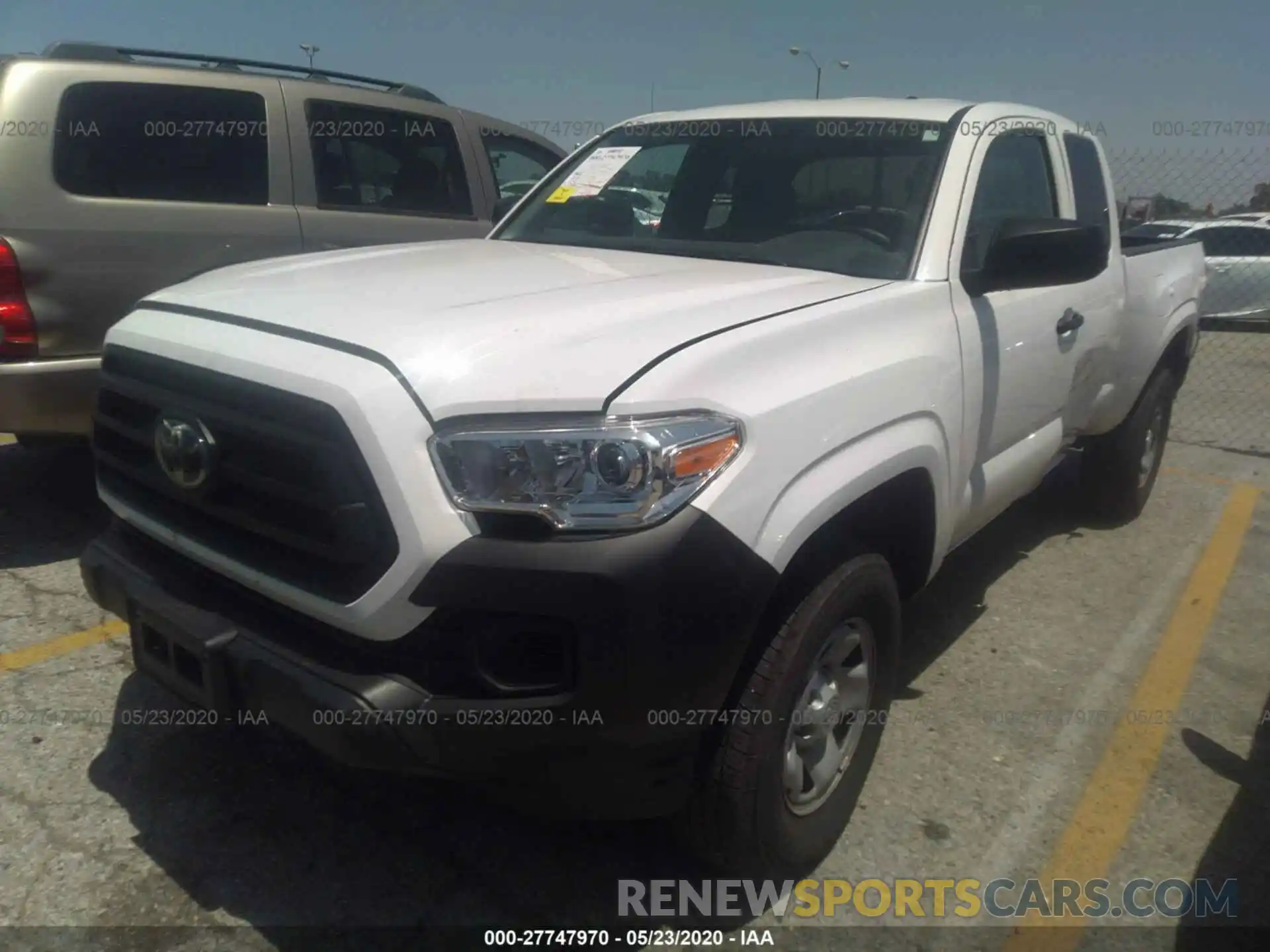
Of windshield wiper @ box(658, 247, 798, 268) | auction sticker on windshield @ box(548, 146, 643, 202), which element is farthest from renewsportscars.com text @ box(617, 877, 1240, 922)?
auction sticker on windshield @ box(548, 146, 643, 202)

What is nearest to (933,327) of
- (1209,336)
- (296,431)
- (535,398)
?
(535,398)

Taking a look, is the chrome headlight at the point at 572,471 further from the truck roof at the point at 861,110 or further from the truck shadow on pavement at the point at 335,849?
the truck roof at the point at 861,110

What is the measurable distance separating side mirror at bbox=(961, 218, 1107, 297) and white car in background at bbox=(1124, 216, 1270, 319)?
11.9 m

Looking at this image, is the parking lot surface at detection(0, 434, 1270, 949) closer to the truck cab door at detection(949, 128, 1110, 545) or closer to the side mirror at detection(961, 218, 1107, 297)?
the truck cab door at detection(949, 128, 1110, 545)

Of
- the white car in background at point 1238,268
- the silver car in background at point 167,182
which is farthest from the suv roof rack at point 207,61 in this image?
the white car in background at point 1238,268

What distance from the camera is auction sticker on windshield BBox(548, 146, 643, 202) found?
12.2 ft

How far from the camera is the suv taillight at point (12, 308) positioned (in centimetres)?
377

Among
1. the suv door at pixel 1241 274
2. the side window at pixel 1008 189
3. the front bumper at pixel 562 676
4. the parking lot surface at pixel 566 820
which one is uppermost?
the side window at pixel 1008 189

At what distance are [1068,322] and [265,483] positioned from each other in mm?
2801

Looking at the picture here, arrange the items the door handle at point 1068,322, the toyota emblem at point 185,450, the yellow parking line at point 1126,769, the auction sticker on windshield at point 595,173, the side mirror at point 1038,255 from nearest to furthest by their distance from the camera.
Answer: the toyota emblem at point 185,450, the yellow parking line at point 1126,769, the side mirror at point 1038,255, the door handle at point 1068,322, the auction sticker on windshield at point 595,173

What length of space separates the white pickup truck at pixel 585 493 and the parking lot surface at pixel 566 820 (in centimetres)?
42

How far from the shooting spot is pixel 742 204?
11.1 feet

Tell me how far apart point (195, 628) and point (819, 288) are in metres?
1.67

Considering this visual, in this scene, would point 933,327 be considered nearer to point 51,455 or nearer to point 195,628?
point 195,628
